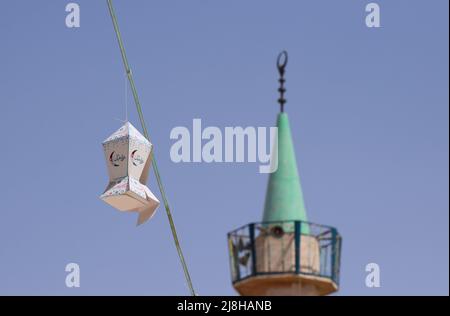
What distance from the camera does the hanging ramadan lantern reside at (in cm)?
5609

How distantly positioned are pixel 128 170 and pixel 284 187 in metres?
4.93

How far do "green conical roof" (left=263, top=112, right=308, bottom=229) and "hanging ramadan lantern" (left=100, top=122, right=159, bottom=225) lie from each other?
13.8 ft

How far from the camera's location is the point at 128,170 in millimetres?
56375

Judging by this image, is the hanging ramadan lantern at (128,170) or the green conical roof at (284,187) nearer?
the green conical roof at (284,187)

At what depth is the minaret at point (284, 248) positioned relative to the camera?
5322 centimetres

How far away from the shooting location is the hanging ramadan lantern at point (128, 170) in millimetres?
56094

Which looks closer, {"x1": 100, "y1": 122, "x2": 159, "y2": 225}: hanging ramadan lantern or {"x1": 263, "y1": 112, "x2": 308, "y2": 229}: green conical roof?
{"x1": 263, "y1": 112, "x2": 308, "y2": 229}: green conical roof

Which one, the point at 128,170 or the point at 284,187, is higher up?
the point at 128,170

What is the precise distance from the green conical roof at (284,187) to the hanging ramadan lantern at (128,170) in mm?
4200
